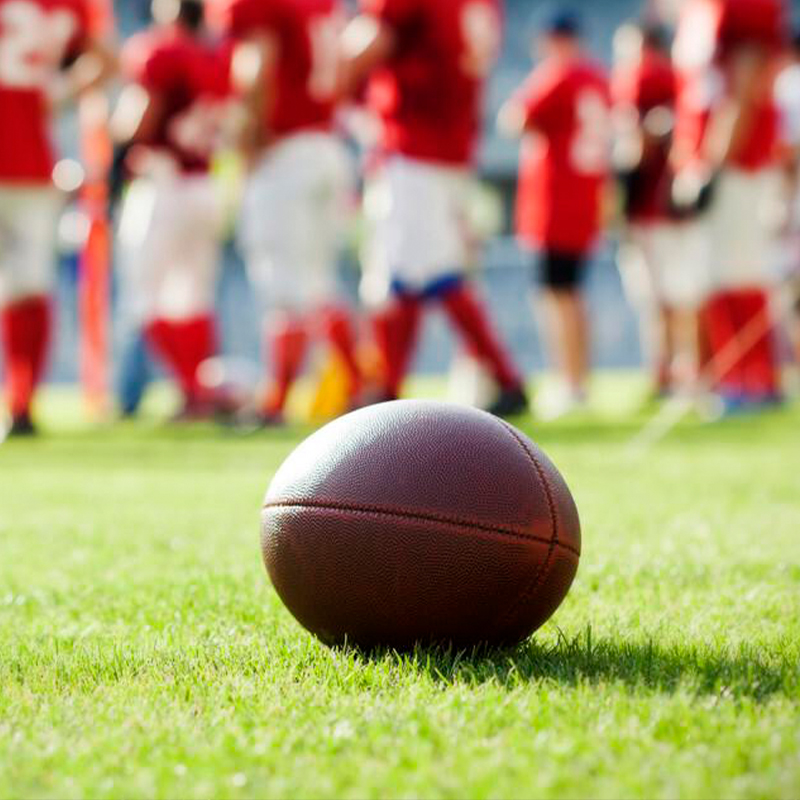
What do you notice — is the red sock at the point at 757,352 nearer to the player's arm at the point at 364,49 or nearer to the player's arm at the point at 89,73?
the player's arm at the point at 364,49

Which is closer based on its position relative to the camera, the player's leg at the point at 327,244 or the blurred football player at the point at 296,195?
the blurred football player at the point at 296,195

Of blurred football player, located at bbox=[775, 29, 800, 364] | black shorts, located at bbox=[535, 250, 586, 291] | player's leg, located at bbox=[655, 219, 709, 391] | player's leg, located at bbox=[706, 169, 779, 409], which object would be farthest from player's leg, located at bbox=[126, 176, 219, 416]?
blurred football player, located at bbox=[775, 29, 800, 364]

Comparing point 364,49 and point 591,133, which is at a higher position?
point 364,49

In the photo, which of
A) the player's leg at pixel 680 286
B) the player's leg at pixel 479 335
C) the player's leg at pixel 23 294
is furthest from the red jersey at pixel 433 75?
the player's leg at pixel 23 294

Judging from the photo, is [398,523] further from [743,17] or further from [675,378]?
[675,378]

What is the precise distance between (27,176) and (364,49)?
2.01m

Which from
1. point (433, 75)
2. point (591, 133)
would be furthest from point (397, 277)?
point (591, 133)

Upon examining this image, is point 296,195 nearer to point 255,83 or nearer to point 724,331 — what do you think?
point 255,83

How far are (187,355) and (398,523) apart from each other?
632 cm

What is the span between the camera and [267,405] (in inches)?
308

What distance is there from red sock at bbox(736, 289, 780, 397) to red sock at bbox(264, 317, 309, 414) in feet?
7.93

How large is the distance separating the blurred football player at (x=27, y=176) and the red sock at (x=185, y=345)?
41.6 inches

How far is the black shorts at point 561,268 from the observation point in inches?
348

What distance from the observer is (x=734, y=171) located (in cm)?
750
